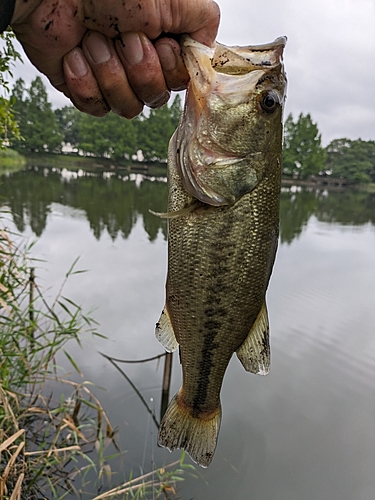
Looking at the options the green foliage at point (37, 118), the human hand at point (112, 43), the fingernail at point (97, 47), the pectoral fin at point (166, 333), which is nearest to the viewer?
the human hand at point (112, 43)

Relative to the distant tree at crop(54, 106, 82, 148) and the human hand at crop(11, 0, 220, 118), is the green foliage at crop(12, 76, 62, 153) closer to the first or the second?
Answer: the distant tree at crop(54, 106, 82, 148)

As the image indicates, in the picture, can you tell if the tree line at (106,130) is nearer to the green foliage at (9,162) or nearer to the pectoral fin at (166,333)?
the green foliage at (9,162)

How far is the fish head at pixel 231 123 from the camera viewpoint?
158 centimetres

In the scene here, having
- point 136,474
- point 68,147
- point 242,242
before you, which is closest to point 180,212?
point 242,242

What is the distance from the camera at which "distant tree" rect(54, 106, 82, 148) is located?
209ft

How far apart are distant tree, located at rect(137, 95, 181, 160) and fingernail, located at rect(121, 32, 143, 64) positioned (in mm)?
48259

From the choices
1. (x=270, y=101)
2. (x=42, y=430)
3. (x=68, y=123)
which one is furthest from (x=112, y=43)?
(x=68, y=123)

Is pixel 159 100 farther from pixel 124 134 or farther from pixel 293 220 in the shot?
pixel 124 134

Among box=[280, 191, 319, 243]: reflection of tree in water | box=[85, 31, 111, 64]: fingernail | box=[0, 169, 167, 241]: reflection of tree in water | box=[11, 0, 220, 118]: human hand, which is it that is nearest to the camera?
box=[11, 0, 220, 118]: human hand

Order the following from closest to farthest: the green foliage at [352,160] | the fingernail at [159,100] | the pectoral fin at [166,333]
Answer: the fingernail at [159,100] → the pectoral fin at [166,333] → the green foliage at [352,160]

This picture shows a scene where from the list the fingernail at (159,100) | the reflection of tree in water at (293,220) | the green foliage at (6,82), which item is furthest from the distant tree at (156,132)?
the fingernail at (159,100)

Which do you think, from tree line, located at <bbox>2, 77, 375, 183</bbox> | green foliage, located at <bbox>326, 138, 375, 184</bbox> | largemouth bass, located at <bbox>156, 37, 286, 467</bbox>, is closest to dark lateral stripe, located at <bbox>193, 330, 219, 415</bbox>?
largemouth bass, located at <bbox>156, 37, 286, 467</bbox>

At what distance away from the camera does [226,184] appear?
1.60 meters

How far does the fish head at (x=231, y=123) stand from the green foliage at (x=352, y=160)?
67899mm
